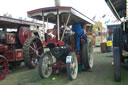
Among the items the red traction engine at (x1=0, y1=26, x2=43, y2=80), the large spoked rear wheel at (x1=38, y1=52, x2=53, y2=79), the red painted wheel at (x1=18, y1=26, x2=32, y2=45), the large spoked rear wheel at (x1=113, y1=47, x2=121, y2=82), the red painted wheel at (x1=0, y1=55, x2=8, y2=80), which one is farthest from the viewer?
the red painted wheel at (x1=18, y1=26, x2=32, y2=45)

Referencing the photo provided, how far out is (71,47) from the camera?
4.40 m

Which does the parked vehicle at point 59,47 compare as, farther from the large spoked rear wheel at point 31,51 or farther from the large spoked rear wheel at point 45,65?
the large spoked rear wheel at point 31,51

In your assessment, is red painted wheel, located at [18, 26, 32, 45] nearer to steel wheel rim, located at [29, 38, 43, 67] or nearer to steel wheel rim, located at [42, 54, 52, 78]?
steel wheel rim, located at [29, 38, 43, 67]

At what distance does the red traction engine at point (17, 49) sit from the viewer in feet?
15.8

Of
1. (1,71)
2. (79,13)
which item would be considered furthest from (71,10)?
(1,71)

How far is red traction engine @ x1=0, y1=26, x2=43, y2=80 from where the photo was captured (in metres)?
4.81

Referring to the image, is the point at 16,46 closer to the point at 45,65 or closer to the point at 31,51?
the point at 31,51

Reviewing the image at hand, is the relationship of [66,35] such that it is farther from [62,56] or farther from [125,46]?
[125,46]

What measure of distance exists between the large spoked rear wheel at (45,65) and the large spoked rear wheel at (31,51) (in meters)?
1.12

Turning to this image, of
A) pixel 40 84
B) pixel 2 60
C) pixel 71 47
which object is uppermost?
pixel 71 47

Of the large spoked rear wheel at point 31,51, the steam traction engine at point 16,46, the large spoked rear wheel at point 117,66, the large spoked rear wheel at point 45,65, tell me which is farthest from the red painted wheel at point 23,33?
the large spoked rear wheel at point 117,66

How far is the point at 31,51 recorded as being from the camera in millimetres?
5586

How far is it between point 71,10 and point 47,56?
161 cm

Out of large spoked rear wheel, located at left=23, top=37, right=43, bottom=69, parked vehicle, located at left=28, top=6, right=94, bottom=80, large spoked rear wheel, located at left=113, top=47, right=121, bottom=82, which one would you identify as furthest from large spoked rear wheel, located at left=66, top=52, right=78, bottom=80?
large spoked rear wheel, located at left=23, top=37, right=43, bottom=69
